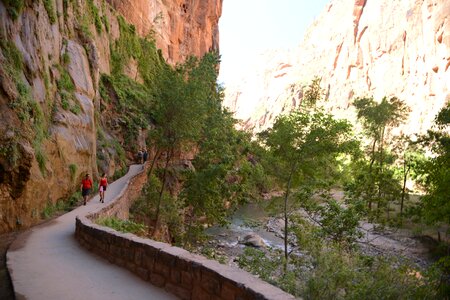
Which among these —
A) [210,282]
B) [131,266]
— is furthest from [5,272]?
[210,282]

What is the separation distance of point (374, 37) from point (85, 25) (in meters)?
118

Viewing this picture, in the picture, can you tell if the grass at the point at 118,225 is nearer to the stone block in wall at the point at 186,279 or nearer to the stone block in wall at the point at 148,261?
A: the stone block in wall at the point at 148,261

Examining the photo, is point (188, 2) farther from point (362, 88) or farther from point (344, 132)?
point (362, 88)

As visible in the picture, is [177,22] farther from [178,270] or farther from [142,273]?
[178,270]

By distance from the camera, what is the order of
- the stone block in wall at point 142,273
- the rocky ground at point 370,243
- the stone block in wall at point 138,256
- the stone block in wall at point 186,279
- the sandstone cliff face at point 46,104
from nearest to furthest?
the stone block in wall at point 186,279 → the stone block in wall at point 142,273 → the stone block in wall at point 138,256 → the sandstone cliff face at point 46,104 → the rocky ground at point 370,243

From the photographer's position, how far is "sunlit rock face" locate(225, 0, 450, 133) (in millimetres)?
84688

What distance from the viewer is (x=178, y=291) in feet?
17.1

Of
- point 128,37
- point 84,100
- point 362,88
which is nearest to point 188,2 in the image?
point 128,37

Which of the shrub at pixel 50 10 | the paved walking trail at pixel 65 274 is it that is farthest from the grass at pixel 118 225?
the shrub at pixel 50 10

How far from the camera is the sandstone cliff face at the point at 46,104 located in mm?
11008

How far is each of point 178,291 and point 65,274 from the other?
9.21 feet

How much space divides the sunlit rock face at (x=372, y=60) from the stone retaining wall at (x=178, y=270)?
5738 centimetres

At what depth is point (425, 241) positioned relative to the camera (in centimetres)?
2669

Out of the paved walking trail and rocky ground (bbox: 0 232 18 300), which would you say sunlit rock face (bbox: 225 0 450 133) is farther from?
the paved walking trail
